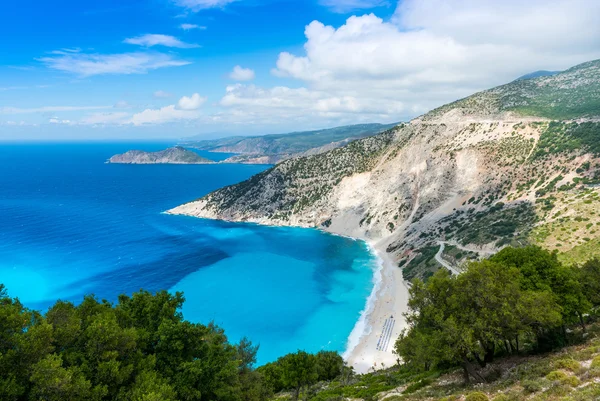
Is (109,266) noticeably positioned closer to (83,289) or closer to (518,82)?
(83,289)

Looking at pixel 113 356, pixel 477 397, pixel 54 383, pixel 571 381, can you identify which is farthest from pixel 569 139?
pixel 54 383

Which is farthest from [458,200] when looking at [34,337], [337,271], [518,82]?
[34,337]

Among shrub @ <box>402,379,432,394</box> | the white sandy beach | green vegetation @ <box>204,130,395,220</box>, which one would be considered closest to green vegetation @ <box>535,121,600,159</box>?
the white sandy beach

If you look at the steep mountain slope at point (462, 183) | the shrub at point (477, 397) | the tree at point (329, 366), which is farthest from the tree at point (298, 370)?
the steep mountain slope at point (462, 183)

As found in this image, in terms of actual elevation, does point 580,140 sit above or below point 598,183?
above

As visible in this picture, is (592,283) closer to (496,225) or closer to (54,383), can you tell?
(54,383)

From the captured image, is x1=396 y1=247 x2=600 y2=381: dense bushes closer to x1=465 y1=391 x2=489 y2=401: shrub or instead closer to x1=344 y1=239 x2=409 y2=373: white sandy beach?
x1=465 y1=391 x2=489 y2=401: shrub

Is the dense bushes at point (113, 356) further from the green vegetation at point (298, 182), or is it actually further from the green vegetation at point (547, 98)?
the green vegetation at point (547, 98)
